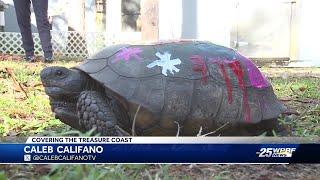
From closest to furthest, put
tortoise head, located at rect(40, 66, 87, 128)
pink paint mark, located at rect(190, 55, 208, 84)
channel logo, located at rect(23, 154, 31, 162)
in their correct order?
1. channel logo, located at rect(23, 154, 31, 162)
2. tortoise head, located at rect(40, 66, 87, 128)
3. pink paint mark, located at rect(190, 55, 208, 84)

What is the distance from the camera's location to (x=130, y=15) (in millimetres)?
893

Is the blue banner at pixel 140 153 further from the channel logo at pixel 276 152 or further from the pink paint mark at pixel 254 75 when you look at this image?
the pink paint mark at pixel 254 75

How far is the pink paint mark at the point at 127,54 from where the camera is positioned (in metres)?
0.94

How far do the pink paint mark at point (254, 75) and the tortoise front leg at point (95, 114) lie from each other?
261 millimetres

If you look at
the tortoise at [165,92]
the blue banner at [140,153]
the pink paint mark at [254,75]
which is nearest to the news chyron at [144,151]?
the blue banner at [140,153]

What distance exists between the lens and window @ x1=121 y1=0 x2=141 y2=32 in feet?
2.91

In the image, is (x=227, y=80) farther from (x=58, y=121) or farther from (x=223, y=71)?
(x=58, y=121)

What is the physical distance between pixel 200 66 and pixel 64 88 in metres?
0.25

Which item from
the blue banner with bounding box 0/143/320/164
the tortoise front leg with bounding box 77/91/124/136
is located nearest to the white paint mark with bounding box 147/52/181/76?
the tortoise front leg with bounding box 77/91/124/136

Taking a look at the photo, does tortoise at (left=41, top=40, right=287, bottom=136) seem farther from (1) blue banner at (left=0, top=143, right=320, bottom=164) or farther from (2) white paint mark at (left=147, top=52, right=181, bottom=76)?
(1) blue banner at (left=0, top=143, right=320, bottom=164)

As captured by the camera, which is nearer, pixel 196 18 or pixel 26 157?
pixel 26 157

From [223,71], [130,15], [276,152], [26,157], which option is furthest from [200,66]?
[26,157]

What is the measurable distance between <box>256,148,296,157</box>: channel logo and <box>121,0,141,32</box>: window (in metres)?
0.29

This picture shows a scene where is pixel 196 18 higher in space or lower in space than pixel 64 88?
higher
